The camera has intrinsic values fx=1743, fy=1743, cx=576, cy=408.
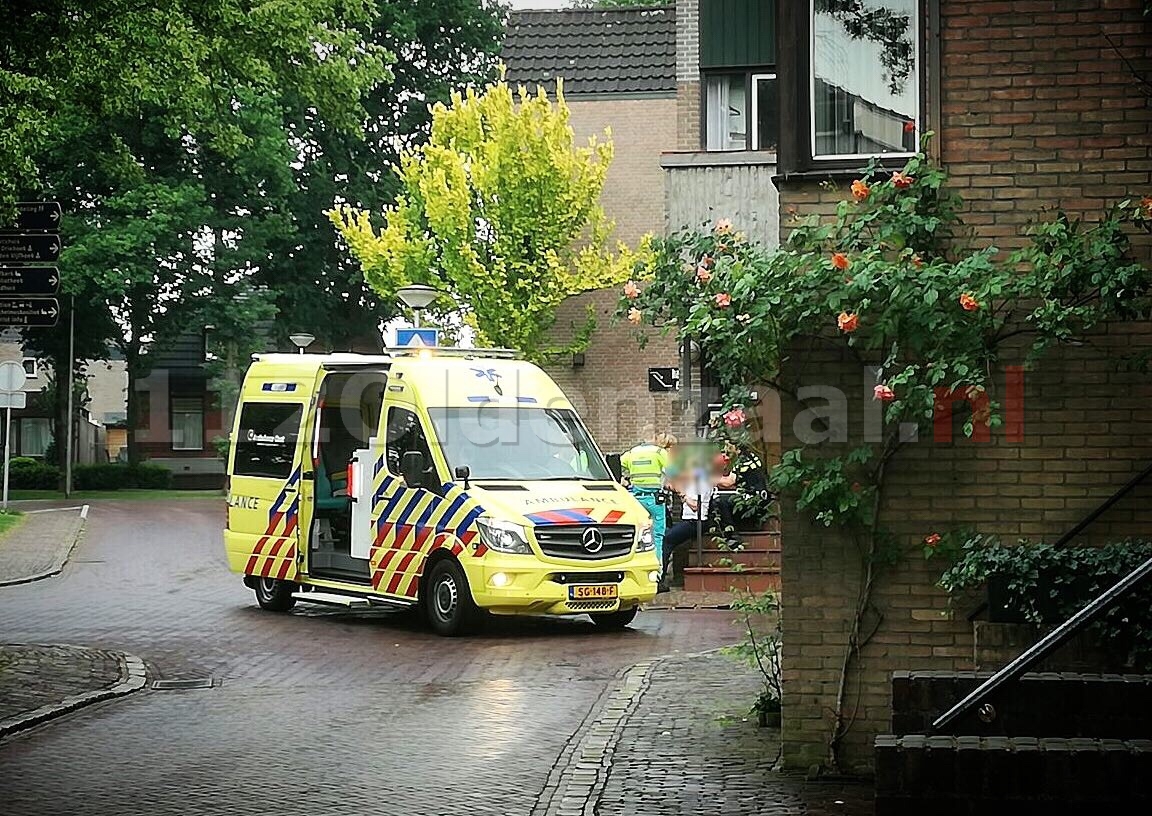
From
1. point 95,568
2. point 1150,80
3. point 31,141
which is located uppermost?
point 31,141

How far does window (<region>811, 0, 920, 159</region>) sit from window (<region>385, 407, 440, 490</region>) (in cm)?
852

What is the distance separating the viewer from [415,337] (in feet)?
66.5

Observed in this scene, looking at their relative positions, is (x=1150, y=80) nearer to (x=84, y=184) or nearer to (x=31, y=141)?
(x=31, y=141)

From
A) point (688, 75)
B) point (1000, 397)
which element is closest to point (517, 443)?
point (1000, 397)

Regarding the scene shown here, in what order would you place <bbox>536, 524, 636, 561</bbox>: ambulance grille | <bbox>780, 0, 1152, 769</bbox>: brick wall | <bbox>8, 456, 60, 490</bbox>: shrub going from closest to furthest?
<bbox>780, 0, 1152, 769</bbox>: brick wall
<bbox>536, 524, 636, 561</bbox>: ambulance grille
<bbox>8, 456, 60, 490</bbox>: shrub

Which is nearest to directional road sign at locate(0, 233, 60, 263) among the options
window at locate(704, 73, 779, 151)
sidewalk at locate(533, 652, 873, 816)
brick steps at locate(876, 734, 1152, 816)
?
sidewalk at locate(533, 652, 873, 816)

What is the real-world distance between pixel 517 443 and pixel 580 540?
1.60 m

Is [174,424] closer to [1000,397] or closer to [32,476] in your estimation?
[32,476]

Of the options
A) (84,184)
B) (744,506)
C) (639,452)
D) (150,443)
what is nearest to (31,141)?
(639,452)

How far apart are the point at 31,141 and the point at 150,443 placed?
51567 millimetres

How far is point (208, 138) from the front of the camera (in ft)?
71.1

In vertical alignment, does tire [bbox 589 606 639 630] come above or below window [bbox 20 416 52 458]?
below

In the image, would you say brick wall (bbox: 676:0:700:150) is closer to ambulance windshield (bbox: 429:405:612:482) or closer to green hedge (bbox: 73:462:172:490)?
ambulance windshield (bbox: 429:405:612:482)

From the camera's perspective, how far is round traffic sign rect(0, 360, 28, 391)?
34.2 m
